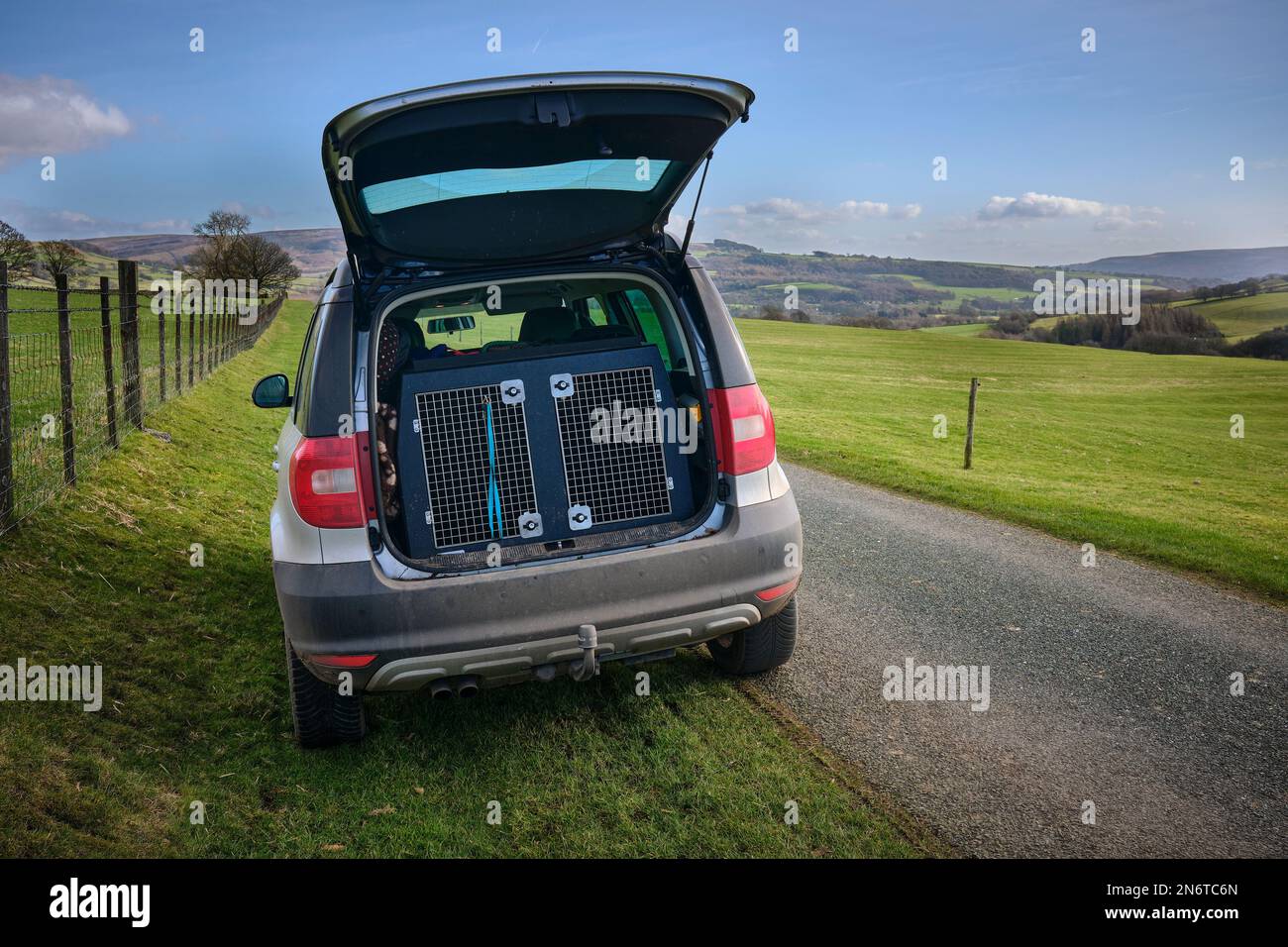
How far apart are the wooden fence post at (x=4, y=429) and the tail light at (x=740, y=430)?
205 inches

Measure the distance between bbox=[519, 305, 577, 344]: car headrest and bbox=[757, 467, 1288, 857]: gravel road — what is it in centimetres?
220

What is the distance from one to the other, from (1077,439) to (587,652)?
2590cm

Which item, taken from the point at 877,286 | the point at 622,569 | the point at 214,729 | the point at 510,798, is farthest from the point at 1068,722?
the point at 877,286

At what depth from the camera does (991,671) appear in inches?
190

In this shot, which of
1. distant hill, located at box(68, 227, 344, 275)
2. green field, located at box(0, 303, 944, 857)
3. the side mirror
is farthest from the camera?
distant hill, located at box(68, 227, 344, 275)

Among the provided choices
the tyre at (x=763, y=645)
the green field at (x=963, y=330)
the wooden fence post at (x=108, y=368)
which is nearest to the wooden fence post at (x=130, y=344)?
the wooden fence post at (x=108, y=368)

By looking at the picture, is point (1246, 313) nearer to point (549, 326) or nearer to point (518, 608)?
point (549, 326)

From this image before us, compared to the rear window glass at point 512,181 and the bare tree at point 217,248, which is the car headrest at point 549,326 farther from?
the bare tree at point 217,248

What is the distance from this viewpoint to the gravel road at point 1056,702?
3311mm

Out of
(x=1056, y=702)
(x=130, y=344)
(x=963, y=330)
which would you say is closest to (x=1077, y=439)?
(x=1056, y=702)

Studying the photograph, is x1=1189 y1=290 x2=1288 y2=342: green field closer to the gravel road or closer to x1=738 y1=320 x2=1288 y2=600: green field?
x1=738 y1=320 x2=1288 y2=600: green field

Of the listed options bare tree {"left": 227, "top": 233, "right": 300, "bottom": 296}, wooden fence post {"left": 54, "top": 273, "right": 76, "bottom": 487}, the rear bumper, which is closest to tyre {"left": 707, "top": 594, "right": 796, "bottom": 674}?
the rear bumper

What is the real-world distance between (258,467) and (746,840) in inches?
369

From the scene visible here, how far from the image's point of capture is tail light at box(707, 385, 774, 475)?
3889mm
